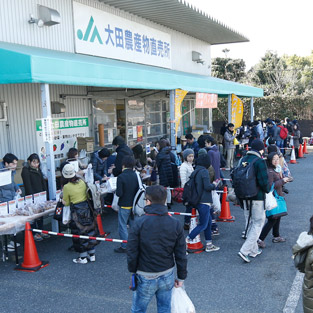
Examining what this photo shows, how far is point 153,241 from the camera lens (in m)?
3.01

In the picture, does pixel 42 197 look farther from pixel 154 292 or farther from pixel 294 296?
pixel 294 296

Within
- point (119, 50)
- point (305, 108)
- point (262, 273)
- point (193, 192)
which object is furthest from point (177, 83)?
point (305, 108)

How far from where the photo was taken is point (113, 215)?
830 centimetres

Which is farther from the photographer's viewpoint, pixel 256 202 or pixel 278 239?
pixel 278 239

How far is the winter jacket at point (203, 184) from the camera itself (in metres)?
5.56

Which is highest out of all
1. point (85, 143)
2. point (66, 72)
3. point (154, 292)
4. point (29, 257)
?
point (66, 72)

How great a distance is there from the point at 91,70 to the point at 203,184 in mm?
3103

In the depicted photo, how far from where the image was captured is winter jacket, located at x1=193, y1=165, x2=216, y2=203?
5.56 m

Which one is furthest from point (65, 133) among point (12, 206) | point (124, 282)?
point (124, 282)

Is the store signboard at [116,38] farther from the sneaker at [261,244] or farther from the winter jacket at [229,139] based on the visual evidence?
the sneaker at [261,244]

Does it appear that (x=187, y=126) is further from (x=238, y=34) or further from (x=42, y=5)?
(x=42, y=5)

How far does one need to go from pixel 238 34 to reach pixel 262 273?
13.2 meters

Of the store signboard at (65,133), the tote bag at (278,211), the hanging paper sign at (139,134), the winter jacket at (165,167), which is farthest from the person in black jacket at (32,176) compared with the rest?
the hanging paper sign at (139,134)

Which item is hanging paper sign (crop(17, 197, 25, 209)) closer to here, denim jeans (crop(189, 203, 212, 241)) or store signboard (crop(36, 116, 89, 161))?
store signboard (crop(36, 116, 89, 161))
